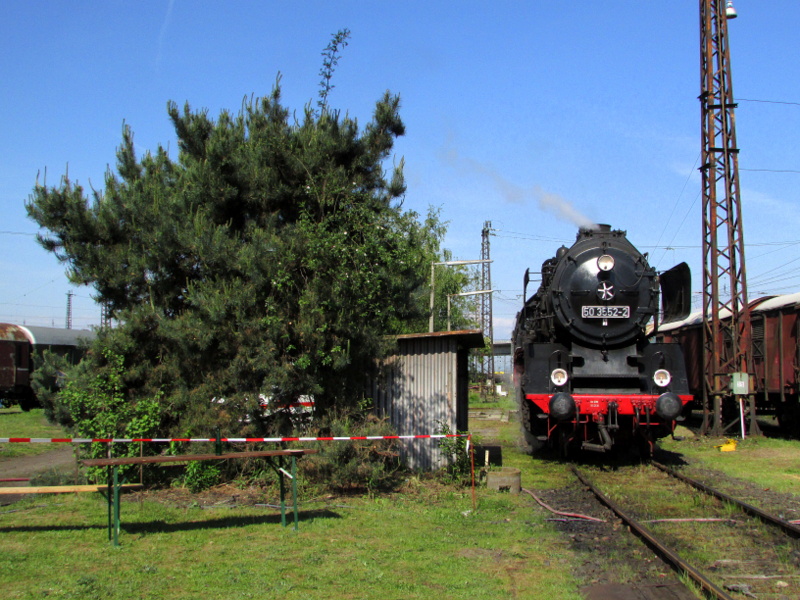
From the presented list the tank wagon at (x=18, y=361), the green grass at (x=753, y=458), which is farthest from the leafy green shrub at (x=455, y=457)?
the tank wagon at (x=18, y=361)

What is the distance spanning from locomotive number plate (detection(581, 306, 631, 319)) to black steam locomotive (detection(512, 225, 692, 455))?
2 cm

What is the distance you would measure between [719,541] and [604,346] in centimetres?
543

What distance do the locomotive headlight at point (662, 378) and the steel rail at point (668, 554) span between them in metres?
3.23

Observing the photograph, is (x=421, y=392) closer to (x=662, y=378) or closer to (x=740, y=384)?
(x=662, y=378)

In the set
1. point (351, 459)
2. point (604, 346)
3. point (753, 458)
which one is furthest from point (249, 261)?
point (753, 458)

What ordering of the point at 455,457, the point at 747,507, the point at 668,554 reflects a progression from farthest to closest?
the point at 455,457 < the point at 747,507 < the point at 668,554

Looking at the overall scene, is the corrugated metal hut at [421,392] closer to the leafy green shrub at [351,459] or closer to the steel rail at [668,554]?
the leafy green shrub at [351,459]

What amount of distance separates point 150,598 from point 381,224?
21.5 feet

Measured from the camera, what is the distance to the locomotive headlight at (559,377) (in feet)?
38.9

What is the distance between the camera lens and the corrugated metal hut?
35.9 feet

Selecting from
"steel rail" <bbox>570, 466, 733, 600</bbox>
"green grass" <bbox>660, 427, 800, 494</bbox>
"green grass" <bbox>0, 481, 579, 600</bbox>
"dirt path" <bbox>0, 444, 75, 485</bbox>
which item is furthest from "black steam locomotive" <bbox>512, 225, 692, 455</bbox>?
"dirt path" <bbox>0, 444, 75, 485</bbox>

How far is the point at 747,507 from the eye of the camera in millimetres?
8367

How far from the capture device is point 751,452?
49.1ft

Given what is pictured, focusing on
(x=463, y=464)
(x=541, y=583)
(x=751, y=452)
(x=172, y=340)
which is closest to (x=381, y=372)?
(x=463, y=464)
